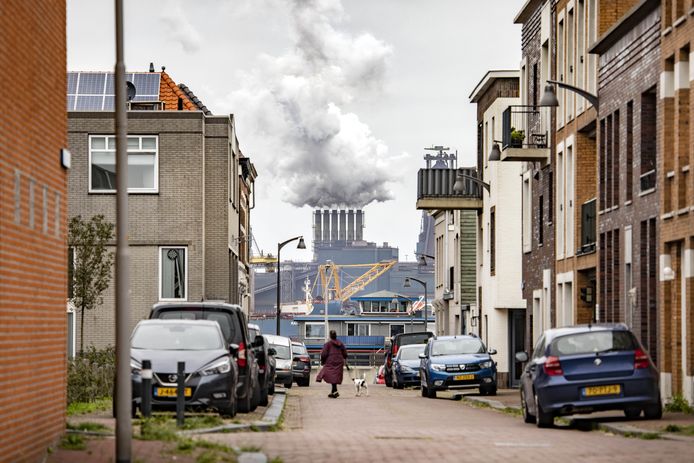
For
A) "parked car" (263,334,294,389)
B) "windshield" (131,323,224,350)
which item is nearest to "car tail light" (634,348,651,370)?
"windshield" (131,323,224,350)

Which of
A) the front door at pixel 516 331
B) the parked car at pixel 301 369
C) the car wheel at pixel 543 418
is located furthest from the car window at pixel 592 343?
the parked car at pixel 301 369

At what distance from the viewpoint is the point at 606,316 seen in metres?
34.4

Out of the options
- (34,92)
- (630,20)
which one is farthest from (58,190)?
(630,20)

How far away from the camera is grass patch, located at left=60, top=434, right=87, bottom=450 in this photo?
1587cm

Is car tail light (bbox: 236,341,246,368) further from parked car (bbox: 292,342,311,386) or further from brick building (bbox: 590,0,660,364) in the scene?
parked car (bbox: 292,342,311,386)

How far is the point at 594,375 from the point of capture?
2203 centimetres

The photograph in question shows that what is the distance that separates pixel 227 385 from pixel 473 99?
3776cm

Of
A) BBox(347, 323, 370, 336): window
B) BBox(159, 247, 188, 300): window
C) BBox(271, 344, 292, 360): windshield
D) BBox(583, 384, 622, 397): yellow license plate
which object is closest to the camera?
BBox(583, 384, 622, 397): yellow license plate

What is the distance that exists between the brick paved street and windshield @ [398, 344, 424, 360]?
2304cm

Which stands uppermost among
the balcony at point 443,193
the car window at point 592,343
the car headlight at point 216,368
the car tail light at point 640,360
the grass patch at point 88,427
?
the balcony at point 443,193

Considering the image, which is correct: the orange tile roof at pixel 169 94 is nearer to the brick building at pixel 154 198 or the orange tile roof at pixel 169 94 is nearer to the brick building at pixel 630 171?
the brick building at pixel 154 198

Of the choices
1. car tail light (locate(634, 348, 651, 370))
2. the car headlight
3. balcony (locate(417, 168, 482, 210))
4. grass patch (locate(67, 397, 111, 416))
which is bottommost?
grass patch (locate(67, 397, 111, 416))

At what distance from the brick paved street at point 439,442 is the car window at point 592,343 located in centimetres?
117

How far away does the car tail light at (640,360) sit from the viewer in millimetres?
21984
